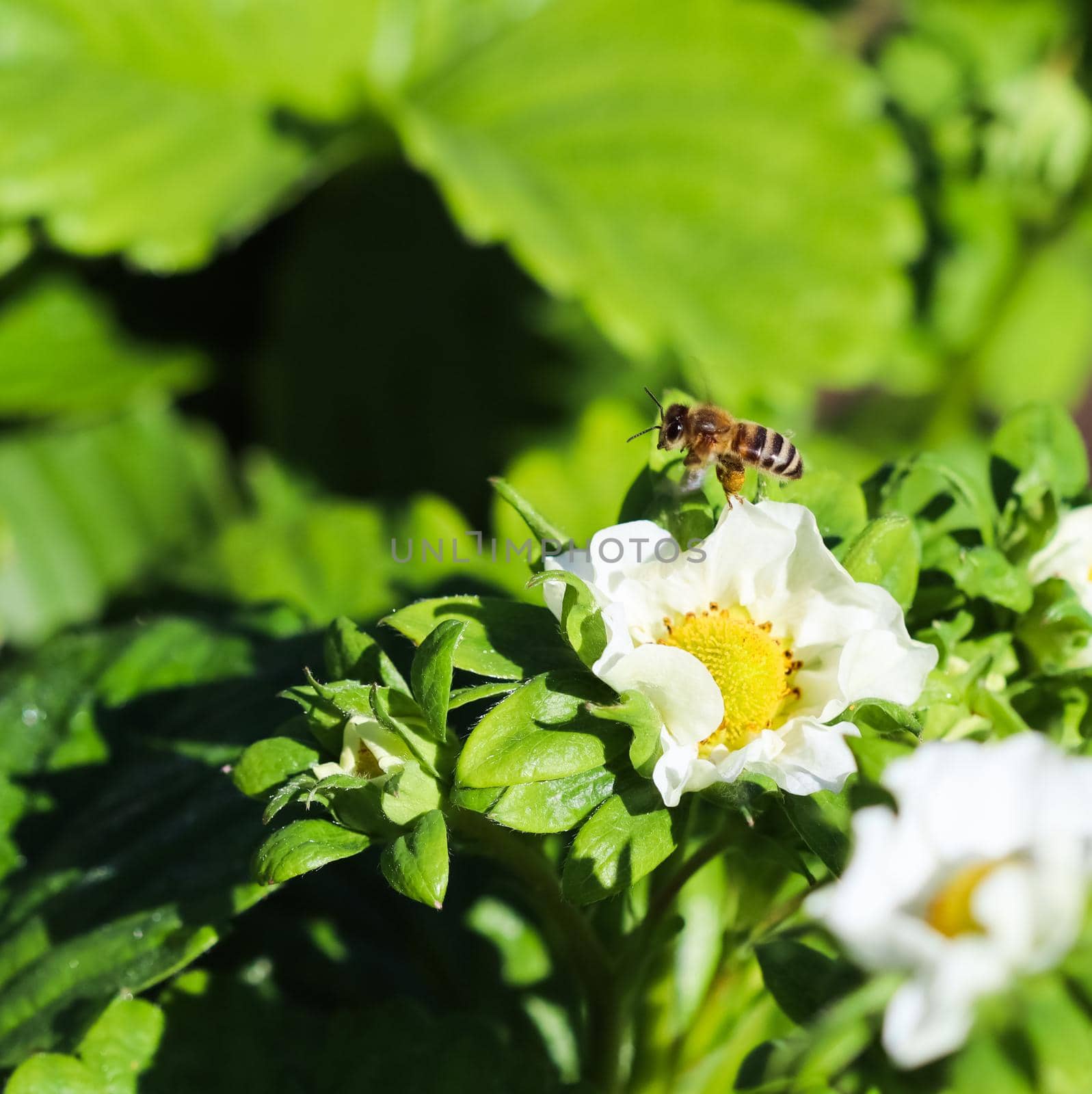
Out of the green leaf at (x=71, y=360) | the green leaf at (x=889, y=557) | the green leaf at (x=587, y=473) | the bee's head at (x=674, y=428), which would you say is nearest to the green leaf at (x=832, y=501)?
the green leaf at (x=889, y=557)

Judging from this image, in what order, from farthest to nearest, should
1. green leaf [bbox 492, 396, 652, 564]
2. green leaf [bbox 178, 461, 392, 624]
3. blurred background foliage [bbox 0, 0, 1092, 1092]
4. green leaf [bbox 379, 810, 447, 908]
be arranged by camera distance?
1. green leaf [bbox 492, 396, 652, 564]
2. green leaf [bbox 178, 461, 392, 624]
3. blurred background foliage [bbox 0, 0, 1092, 1092]
4. green leaf [bbox 379, 810, 447, 908]

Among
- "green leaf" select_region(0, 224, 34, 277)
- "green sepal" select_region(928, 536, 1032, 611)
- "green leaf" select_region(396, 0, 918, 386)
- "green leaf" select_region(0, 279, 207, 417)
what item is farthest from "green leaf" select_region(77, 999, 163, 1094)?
"green leaf" select_region(0, 279, 207, 417)

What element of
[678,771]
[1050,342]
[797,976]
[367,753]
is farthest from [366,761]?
[1050,342]

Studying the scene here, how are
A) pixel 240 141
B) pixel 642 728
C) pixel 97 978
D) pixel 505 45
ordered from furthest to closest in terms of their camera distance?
pixel 505 45, pixel 240 141, pixel 97 978, pixel 642 728

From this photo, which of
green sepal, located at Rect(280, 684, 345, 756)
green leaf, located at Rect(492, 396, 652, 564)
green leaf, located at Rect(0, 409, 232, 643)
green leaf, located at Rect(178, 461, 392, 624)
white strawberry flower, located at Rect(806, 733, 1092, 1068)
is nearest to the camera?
white strawberry flower, located at Rect(806, 733, 1092, 1068)

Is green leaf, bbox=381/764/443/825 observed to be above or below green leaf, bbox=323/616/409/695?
below

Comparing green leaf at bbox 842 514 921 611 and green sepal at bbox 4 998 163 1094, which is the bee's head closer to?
green leaf at bbox 842 514 921 611

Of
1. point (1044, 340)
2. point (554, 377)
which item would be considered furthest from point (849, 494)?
point (1044, 340)

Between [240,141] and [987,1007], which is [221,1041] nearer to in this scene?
[987,1007]
